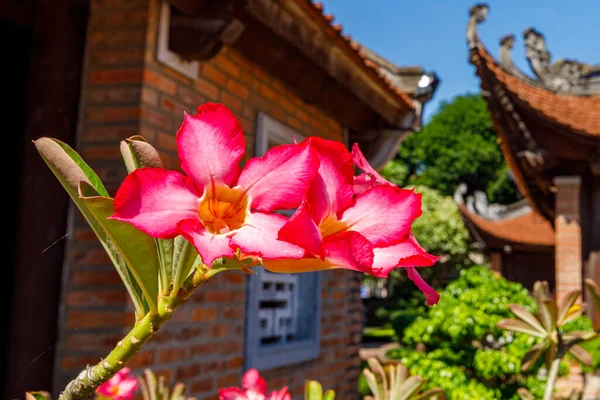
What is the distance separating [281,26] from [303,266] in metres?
3.11

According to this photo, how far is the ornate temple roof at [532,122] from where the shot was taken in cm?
637

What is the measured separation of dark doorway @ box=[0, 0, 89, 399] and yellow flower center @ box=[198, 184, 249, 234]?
2.38 metres


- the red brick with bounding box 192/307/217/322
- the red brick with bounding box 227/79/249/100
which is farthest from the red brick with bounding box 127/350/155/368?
the red brick with bounding box 227/79/249/100

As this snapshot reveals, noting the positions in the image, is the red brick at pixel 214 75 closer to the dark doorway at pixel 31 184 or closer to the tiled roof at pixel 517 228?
the dark doorway at pixel 31 184

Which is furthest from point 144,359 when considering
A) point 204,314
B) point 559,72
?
point 559,72

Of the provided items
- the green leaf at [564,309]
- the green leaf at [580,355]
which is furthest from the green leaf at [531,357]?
the green leaf at [564,309]

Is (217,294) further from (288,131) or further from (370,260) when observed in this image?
(370,260)

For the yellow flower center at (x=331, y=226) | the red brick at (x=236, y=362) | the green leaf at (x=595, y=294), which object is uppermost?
the yellow flower center at (x=331, y=226)

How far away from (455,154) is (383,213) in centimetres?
3555

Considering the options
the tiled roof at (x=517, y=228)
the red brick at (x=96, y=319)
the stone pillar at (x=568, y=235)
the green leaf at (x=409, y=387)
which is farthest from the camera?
the tiled roof at (x=517, y=228)

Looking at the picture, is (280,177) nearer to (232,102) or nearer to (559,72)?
(232,102)

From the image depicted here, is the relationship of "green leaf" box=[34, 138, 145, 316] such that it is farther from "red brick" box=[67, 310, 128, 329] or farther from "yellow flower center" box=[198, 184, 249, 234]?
"red brick" box=[67, 310, 128, 329]

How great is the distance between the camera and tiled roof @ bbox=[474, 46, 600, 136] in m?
6.35

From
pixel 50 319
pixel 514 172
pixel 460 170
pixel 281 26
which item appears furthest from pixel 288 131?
pixel 460 170
